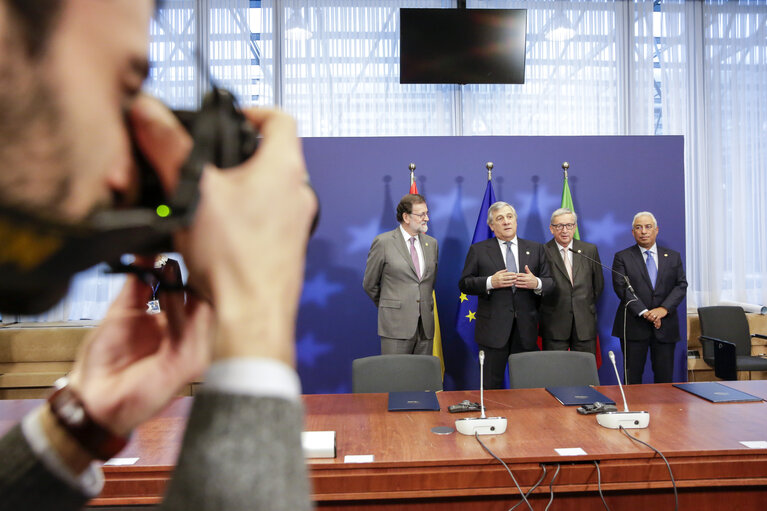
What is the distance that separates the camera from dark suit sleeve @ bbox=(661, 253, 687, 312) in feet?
14.3

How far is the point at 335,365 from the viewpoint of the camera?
16.4 feet

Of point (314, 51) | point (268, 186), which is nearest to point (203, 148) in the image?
point (268, 186)

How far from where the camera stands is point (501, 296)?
13.8 ft

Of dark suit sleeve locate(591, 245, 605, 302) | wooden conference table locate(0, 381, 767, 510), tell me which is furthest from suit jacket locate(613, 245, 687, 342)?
wooden conference table locate(0, 381, 767, 510)

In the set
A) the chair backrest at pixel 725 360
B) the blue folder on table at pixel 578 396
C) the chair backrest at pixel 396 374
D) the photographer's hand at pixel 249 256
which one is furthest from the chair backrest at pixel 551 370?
the photographer's hand at pixel 249 256

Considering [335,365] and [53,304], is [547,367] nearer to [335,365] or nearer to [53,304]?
[335,365]

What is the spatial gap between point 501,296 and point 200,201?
407 centimetres

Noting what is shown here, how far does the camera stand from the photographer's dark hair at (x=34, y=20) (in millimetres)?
231

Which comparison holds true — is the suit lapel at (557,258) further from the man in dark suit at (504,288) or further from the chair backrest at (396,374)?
the chair backrest at (396,374)

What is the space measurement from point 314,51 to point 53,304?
650cm

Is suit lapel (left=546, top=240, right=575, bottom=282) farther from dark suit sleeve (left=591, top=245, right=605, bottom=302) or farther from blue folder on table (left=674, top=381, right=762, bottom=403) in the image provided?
blue folder on table (left=674, top=381, right=762, bottom=403)

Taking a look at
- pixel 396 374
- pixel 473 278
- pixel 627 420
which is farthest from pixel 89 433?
pixel 473 278

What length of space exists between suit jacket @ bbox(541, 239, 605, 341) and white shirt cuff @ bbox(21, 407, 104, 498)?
167 inches

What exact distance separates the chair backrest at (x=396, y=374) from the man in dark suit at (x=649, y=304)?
2160mm
